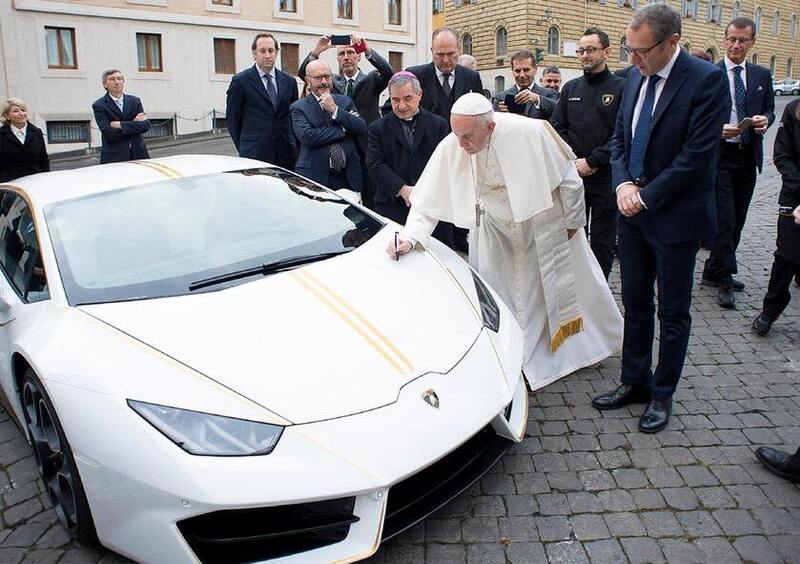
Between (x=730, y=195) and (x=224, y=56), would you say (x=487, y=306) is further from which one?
(x=224, y=56)

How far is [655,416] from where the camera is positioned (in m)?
3.50

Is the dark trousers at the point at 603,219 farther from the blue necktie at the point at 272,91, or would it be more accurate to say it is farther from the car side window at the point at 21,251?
the car side window at the point at 21,251

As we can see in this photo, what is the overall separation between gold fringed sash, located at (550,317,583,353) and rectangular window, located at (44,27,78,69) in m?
26.0

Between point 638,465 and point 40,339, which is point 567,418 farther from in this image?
point 40,339

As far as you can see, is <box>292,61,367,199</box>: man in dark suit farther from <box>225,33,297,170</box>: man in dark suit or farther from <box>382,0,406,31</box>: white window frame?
<box>382,0,406,31</box>: white window frame

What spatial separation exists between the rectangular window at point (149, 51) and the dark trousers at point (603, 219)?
25.7 meters

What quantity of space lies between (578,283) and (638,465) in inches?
54.9

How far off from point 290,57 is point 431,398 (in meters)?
31.4

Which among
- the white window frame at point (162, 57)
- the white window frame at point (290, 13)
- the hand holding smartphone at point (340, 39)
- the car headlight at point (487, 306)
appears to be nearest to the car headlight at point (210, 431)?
the car headlight at point (487, 306)

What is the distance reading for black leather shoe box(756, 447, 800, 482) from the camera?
116 inches

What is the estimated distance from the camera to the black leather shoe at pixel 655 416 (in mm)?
3455

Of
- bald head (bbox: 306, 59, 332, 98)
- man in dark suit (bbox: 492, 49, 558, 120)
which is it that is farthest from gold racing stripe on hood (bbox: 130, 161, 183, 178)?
man in dark suit (bbox: 492, 49, 558, 120)

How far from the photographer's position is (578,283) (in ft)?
14.0

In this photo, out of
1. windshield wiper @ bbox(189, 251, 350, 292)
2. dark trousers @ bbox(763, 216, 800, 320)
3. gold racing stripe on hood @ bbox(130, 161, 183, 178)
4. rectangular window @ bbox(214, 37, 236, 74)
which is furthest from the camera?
rectangular window @ bbox(214, 37, 236, 74)
